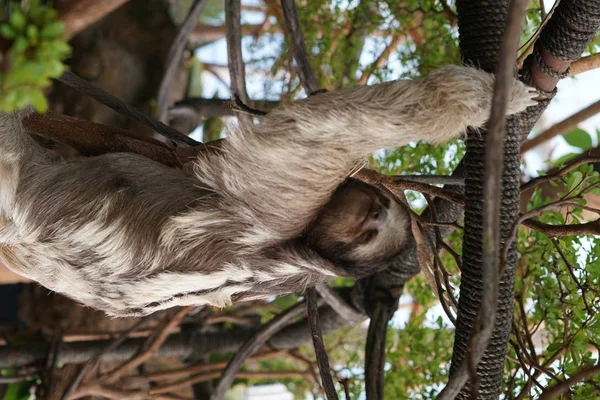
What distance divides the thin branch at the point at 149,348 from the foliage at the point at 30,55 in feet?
5.27

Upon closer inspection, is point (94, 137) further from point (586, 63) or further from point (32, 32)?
point (586, 63)

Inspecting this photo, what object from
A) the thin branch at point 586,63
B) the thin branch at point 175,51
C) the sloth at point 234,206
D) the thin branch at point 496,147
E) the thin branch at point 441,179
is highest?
the thin branch at point 175,51

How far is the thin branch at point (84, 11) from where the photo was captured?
6.45ft

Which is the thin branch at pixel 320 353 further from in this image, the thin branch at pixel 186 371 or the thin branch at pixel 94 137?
the thin branch at pixel 186 371

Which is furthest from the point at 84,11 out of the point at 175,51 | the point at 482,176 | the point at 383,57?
the point at 482,176

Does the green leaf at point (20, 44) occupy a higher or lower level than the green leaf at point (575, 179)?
lower

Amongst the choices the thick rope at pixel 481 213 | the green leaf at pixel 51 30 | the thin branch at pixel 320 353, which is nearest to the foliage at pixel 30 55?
the green leaf at pixel 51 30

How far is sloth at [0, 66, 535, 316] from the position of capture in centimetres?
101

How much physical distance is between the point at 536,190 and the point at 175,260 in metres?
0.97

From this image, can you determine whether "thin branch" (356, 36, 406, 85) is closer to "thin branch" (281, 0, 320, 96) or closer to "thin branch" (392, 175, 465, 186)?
"thin branch" (281, 0, 320, 96)

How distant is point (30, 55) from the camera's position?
57 cm

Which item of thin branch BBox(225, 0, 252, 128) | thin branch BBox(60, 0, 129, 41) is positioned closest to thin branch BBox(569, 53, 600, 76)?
thin branch BBox(225, 0, 252, 128)

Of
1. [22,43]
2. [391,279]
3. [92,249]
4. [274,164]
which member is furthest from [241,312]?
[22,43]

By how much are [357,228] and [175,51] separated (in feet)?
4.21
